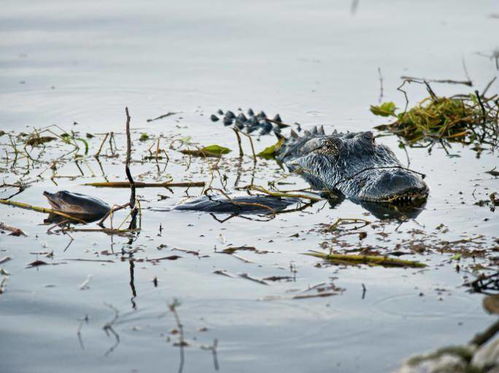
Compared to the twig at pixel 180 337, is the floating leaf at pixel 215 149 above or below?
above

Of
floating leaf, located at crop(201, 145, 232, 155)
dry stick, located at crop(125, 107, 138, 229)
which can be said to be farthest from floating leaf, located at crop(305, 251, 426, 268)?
floating leaf, located at crop(201, 145, 232, 155)

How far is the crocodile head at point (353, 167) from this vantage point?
7605 mm

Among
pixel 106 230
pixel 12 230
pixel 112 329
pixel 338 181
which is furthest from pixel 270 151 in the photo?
pixel 112 329

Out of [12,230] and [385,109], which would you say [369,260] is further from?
[385,109]

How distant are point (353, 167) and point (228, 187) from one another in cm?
127

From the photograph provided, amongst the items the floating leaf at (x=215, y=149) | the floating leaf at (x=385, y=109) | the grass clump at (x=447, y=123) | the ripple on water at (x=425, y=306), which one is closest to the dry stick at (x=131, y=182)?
the floating leaf at (x=215, y=149)

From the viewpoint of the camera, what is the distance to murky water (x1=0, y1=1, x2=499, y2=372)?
15.6ft

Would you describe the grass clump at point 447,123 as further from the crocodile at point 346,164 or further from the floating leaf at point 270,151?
the floating leaf at point 270,151

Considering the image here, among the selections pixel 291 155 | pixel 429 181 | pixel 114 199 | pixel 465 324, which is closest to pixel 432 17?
pixel 291 155

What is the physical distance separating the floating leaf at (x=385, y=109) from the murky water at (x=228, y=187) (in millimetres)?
99

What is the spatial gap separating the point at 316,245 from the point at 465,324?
5.46 ft

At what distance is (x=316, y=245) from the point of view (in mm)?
6348

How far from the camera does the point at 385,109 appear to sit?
1059 cm

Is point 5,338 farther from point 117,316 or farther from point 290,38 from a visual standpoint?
point 290,38
